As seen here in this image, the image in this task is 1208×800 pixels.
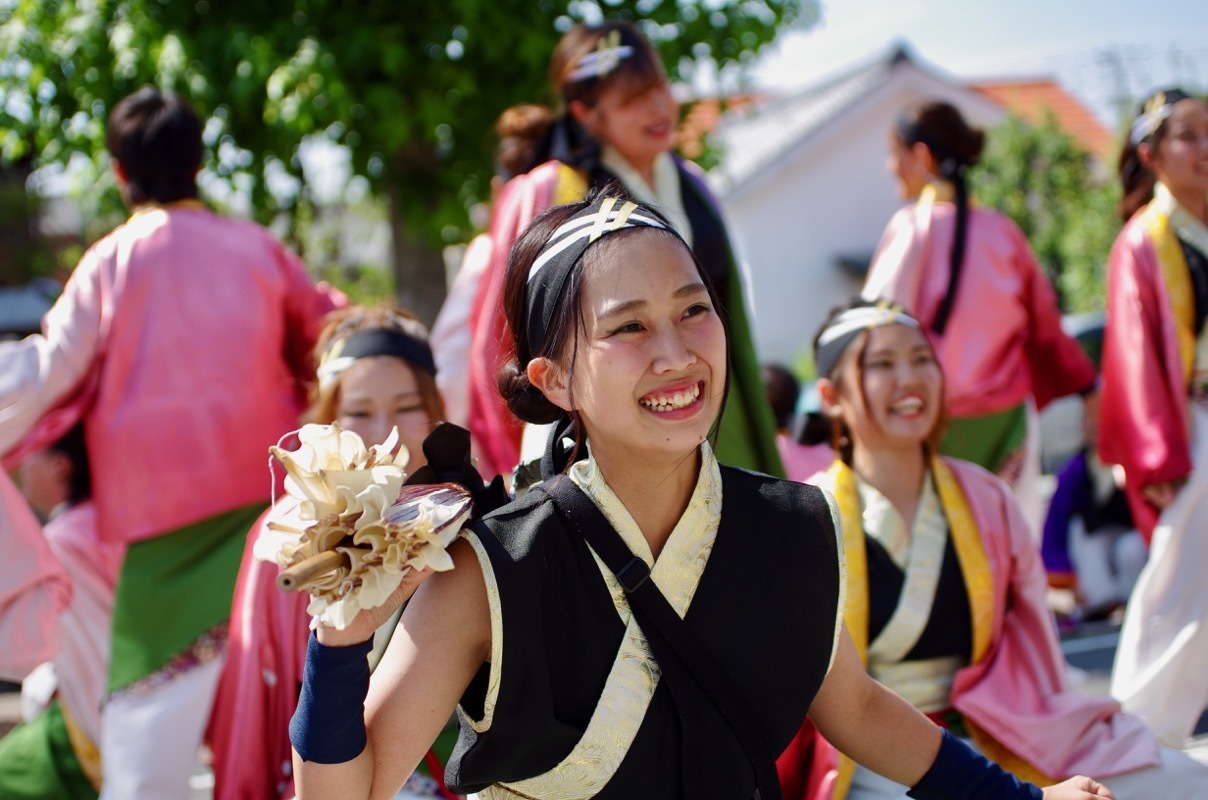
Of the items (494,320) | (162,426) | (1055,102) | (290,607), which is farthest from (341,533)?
(1055,102)

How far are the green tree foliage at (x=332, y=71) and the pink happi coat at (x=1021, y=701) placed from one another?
3.31m

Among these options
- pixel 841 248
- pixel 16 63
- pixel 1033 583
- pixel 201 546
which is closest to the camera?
pixel 1033 583

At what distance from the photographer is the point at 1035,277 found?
4566mm

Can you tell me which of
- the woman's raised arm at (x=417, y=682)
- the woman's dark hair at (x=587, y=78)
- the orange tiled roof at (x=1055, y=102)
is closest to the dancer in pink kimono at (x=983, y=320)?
the woman's dark hair at (x=587, y=78)

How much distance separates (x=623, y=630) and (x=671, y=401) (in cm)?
32

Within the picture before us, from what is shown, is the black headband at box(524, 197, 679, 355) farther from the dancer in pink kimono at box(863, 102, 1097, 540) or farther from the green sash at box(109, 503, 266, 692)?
the dancer in pink kimono at box(863, 102, 1097, 540)

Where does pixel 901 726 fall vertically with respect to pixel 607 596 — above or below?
below

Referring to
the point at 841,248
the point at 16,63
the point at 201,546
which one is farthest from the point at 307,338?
the point at 841,248

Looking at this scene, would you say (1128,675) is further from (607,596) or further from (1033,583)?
(607,596)

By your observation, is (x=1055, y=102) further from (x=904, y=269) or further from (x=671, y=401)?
(x=671, y=401)

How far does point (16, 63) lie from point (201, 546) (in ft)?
10.8

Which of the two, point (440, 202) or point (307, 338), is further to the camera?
point (440, 202)

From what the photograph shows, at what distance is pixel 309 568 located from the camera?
143 centimetres

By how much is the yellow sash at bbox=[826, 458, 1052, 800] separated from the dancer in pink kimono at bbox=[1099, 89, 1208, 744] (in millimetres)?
Answer: 1272
